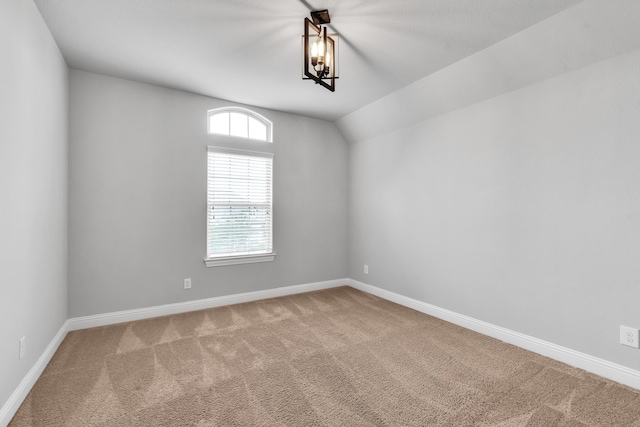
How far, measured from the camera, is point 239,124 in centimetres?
406

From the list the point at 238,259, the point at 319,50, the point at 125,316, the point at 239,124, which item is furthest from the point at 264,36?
the point at 125,316

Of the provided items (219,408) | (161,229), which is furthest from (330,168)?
(219,408)

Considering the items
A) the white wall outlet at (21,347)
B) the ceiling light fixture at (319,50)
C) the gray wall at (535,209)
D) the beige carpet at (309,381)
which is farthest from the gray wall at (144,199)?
the ceiling light fixture at (319,50)

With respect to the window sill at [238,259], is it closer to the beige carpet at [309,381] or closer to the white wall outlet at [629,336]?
the beige carpet at [309,381]

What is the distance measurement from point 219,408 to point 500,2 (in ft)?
10.7

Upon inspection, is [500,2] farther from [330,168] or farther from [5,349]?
[5,349]

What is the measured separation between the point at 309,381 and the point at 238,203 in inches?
98.7

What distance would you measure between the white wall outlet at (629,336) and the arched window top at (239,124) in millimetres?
4070

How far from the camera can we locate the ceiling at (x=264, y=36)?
2.10 meters

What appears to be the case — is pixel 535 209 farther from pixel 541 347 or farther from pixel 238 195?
pixel 238 195

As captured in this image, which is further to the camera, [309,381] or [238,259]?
[238,259]

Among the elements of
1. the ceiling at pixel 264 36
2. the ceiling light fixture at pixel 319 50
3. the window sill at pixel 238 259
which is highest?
the ceiling at pixel 264 36

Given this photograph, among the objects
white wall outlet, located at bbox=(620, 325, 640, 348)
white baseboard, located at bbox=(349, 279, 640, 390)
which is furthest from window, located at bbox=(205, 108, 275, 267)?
white wall outlet, located at bbox=(620, 325, 640, 348)

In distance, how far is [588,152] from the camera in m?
2.32
